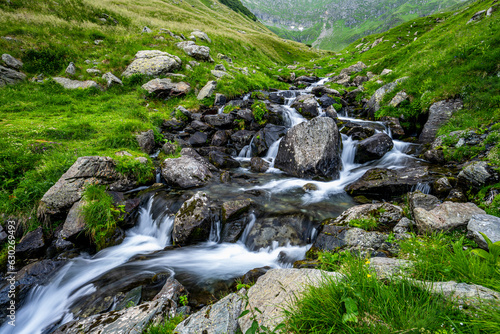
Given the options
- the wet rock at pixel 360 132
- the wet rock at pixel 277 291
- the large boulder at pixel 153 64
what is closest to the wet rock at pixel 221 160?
the wet rock at pixel 360 132

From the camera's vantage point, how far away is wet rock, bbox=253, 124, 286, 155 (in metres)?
12.9

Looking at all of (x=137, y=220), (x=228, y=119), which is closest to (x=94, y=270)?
(x=137, y=220)

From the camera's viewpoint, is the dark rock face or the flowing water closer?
the flowing water

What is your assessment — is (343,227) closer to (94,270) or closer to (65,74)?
(94,270)

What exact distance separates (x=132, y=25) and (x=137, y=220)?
2893cm

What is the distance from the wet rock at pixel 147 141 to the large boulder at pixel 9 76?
1075 centimetres

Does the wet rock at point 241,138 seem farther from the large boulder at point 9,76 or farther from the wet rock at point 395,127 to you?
the large boulder at point 9,76

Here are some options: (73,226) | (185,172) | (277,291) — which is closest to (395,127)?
(185,172)

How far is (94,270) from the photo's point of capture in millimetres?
5922

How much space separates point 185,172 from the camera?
959cm

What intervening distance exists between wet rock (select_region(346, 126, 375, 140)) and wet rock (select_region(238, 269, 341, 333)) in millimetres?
11080

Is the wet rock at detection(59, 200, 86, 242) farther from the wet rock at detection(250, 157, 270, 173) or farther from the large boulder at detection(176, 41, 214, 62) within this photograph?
the large boulder at detection(176, 41, 214, 62)

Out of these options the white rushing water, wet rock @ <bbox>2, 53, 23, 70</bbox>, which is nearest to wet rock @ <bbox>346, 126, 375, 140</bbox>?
the white rushing water

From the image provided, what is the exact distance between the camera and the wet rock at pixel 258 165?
11422 millimetres
